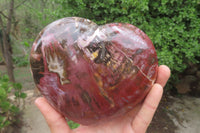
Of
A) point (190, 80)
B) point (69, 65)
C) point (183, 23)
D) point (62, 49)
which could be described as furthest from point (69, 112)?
point (190, 80)

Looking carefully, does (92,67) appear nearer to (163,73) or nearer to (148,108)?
(148,108)

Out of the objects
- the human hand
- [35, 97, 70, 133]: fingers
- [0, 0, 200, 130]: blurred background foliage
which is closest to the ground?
[0, 0, 200, 130]: blurred background foliage

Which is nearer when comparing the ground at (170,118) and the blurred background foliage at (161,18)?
the blurred background foliage at (161,18)

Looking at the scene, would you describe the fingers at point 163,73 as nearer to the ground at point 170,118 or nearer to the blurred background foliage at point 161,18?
the blurred background foliage at point 161,18

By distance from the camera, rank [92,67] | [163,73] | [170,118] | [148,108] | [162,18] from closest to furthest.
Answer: [92,67] → [148,108] → [163,73] → [162,18] → [170,118]

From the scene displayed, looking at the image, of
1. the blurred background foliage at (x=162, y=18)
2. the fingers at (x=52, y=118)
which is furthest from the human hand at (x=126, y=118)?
the blurred background foliage at (x=162, y=18)

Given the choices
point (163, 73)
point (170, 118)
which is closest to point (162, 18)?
point (163, 73)
